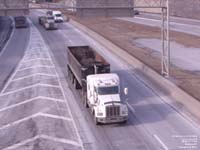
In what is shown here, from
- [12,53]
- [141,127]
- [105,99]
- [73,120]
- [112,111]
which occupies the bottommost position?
[141,127]

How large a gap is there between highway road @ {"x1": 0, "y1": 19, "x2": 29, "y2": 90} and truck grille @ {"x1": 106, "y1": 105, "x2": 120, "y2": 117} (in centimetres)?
1525

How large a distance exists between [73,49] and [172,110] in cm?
1405

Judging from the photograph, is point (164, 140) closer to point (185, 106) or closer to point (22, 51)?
point (185, 106)

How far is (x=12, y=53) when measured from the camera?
61.8m

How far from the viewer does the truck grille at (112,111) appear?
2864 cm

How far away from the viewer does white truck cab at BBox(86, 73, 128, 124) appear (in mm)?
28688

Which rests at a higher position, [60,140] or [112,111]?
[112,111]

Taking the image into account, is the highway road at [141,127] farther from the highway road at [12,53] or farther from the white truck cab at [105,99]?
the highway road at [12,53]

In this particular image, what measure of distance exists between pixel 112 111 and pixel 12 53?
116 feet

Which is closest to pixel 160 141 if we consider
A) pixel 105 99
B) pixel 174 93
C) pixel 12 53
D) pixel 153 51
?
pixel 105 99

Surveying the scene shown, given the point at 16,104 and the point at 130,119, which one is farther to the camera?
the point at 16,104

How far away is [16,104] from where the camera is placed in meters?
35.2

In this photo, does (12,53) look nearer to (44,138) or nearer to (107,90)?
(107,90)

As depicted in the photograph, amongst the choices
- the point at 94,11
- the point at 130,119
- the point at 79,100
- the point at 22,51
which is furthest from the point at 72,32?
the point at 130,119
